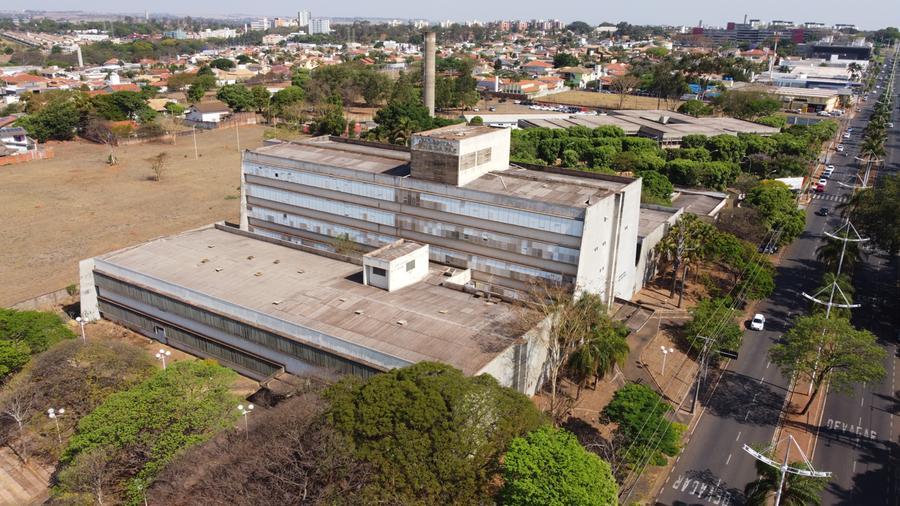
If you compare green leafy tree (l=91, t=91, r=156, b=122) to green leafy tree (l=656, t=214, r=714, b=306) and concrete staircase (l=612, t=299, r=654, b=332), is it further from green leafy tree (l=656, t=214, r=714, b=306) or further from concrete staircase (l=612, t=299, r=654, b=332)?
concrete staircase (l=612, t=299, r=654, b=332)

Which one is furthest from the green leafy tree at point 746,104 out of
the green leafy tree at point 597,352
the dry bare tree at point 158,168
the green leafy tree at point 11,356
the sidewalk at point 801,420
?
the green leafy tree at point 11,356

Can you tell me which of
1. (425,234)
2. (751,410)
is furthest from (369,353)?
(751,410)

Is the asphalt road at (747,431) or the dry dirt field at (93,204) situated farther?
the dry dirt field at (93,204)

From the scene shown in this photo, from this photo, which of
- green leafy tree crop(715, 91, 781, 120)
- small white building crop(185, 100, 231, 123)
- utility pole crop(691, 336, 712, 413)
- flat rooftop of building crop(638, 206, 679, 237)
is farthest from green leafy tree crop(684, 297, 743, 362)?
small white building crop(185, 100, 231, 123)

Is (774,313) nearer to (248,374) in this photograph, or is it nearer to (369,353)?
(369,353)

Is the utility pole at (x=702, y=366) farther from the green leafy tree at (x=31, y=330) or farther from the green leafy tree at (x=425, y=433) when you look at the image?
the green leafy tree at (x=31, y=330)

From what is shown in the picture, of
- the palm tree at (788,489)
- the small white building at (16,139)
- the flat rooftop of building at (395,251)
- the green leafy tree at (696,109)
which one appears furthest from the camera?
the green leafy tree at (696,109)

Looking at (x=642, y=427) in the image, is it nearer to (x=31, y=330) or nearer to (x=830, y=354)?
(x=830, y=354)
